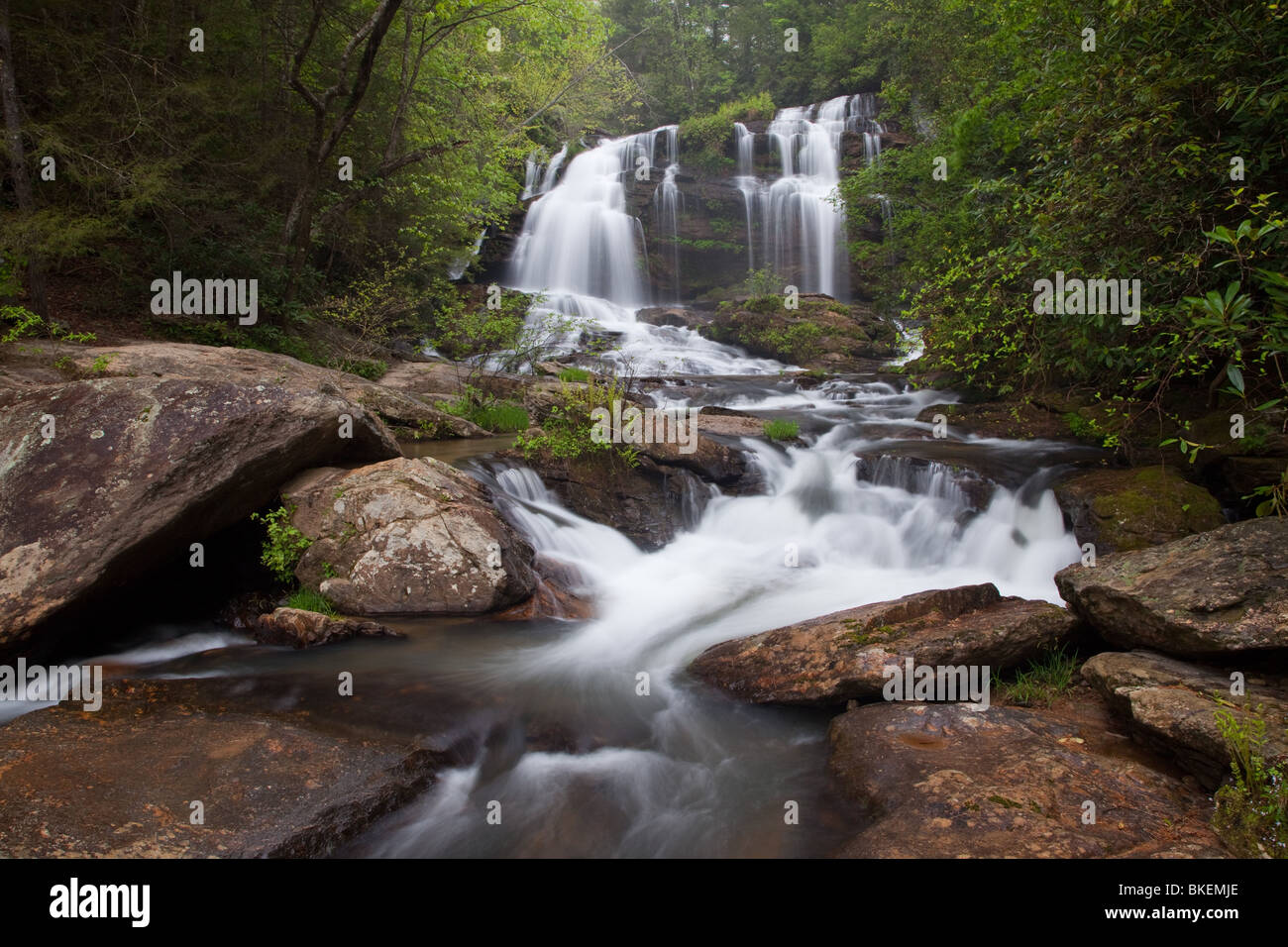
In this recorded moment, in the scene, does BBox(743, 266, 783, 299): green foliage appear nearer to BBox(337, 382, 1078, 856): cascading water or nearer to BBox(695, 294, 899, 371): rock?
BBox(695, 294, 899, 371): rock

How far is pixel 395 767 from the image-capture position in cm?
397

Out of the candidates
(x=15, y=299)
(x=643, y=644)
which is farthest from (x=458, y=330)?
(x=643, y=644)

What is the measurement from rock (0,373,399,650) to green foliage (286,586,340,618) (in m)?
0.97

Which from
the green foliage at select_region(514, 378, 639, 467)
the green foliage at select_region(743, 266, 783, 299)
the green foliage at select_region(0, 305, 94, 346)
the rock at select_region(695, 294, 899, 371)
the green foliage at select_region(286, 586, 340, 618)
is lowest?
the green foliage at select_region(286, 586, 340, 618)

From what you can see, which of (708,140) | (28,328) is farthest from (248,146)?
(708,140)

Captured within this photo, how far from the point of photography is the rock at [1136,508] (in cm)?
663

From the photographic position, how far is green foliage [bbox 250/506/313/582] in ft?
20.5

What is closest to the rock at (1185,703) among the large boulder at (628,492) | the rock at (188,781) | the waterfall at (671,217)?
the rock at (188,781)

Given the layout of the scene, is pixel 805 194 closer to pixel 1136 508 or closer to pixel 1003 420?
pixel 1003 420

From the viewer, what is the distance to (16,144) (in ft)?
26.8

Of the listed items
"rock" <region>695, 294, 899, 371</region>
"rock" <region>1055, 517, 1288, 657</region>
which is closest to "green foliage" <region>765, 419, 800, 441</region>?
"rock" <region>1055, 517, 1288, 657</region>

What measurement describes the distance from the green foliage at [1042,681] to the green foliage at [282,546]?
596cm

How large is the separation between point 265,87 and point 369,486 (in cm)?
1009

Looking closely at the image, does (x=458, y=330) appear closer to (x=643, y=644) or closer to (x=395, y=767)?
(x=643, y=644)
